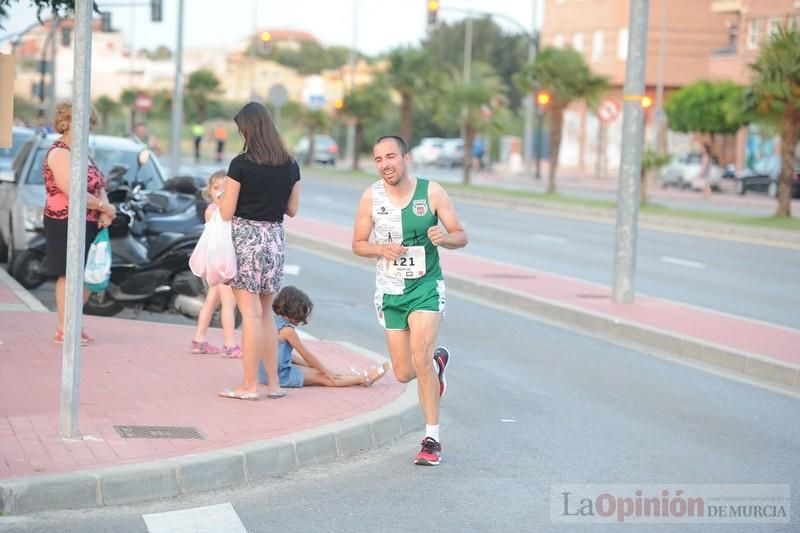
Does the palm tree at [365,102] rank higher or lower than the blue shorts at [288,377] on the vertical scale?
higher

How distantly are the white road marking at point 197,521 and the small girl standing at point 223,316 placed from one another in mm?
4027

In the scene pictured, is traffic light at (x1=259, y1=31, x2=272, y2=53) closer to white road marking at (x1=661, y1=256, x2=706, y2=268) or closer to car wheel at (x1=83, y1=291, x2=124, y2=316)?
white road marking at (x1=661, y1=256, x2=706, y2=268)

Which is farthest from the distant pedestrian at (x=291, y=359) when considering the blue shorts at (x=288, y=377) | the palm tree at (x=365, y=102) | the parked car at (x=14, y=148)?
the palm tree at (x=365, y=102)

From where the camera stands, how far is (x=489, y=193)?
45125 mm

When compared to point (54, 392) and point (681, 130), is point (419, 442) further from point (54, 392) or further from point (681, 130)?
point (681, 130)

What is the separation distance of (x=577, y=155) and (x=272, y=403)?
234 feet

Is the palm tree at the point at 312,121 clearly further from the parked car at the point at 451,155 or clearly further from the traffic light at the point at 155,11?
the traffic light at the point at 155,11

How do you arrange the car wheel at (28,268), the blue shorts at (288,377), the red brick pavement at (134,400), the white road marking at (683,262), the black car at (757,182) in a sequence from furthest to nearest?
the black car at (757,182), the white road marking at (683,262), the car wheel at (28,268), the blue shorts at (288,377), the red brick pavement at (134,400)

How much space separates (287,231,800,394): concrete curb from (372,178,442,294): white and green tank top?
4483 millimetres

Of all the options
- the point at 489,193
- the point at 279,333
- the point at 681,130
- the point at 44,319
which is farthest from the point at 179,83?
the point at 681,130

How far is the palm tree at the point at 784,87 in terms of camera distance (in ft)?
108

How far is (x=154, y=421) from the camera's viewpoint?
8.03m

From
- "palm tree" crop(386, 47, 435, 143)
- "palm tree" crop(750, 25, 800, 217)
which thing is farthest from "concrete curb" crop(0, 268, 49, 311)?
"palm tree" crop(386, 47, 435, 143)

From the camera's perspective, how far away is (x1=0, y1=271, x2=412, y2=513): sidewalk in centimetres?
671
